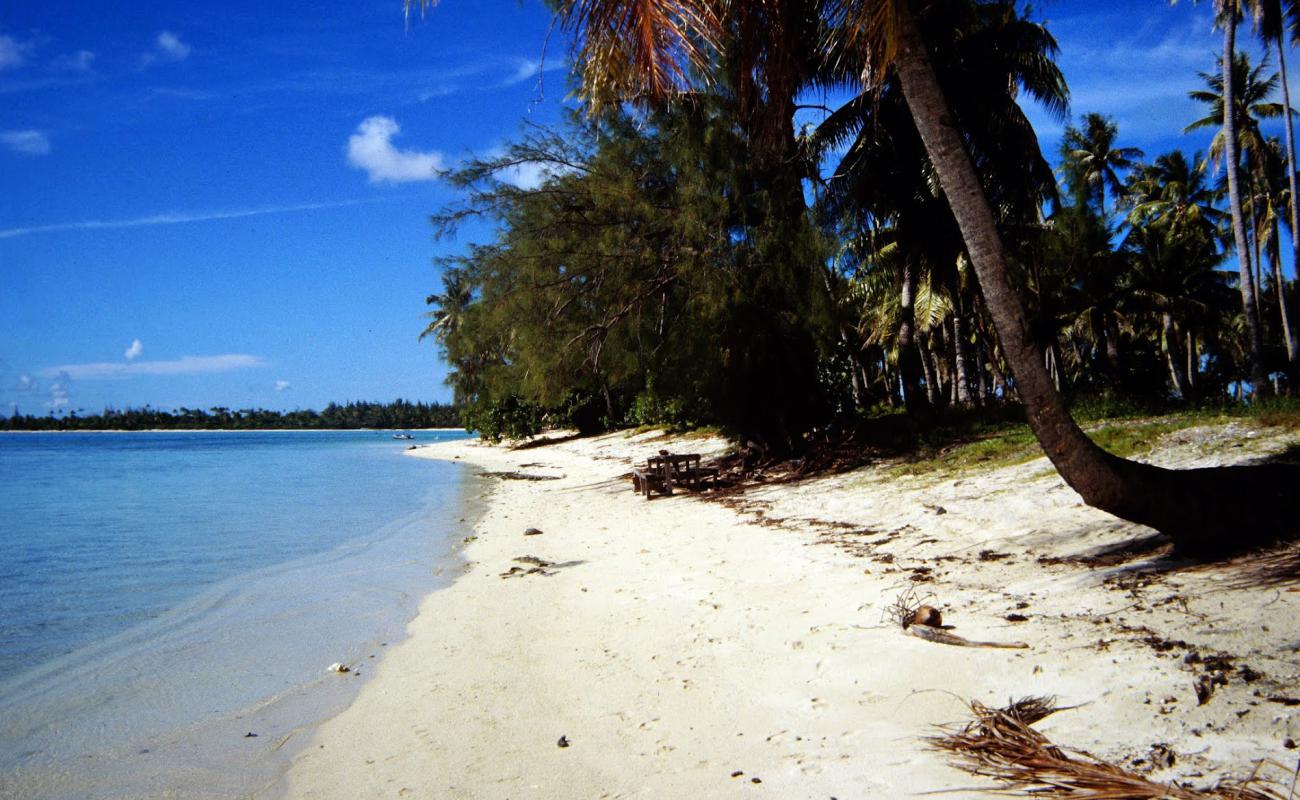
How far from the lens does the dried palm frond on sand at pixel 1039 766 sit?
2.62 m

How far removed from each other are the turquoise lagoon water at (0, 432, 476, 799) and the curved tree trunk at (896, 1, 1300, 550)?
5.24m

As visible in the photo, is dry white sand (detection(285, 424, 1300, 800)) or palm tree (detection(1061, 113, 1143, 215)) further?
palm tree (detection(1061, 113, 1143, 215))

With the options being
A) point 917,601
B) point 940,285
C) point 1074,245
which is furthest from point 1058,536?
point 1074,245

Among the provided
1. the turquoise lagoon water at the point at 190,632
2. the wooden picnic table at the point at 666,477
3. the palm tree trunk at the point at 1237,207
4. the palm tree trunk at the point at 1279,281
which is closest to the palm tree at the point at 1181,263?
the palm tree trunk at the point at 1279,281

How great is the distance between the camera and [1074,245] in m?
25.6

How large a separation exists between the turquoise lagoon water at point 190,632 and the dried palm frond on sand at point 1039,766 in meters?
3.50

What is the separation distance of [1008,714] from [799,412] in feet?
42.2

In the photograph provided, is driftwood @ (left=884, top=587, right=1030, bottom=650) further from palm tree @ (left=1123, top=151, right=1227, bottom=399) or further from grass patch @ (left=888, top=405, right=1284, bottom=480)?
palm tree @ (left=1123, top=151, right=1227, bottom=399)

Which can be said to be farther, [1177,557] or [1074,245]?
[1074,245]

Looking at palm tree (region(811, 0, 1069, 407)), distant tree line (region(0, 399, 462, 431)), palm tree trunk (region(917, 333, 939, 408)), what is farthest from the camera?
distant tree line (region(0, 399, 462, 431))

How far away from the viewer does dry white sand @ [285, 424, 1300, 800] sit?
3.31 metres

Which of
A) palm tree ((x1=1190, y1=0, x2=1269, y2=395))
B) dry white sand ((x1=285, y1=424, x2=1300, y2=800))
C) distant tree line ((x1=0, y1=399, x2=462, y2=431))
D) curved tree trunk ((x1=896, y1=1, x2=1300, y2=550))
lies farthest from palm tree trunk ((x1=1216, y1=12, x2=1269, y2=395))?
distant tree line ((x1=0, y1=399, x2=462, y2=431))

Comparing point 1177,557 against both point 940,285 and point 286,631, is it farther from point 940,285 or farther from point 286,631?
point 940,285

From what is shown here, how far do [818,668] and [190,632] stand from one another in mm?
6351
